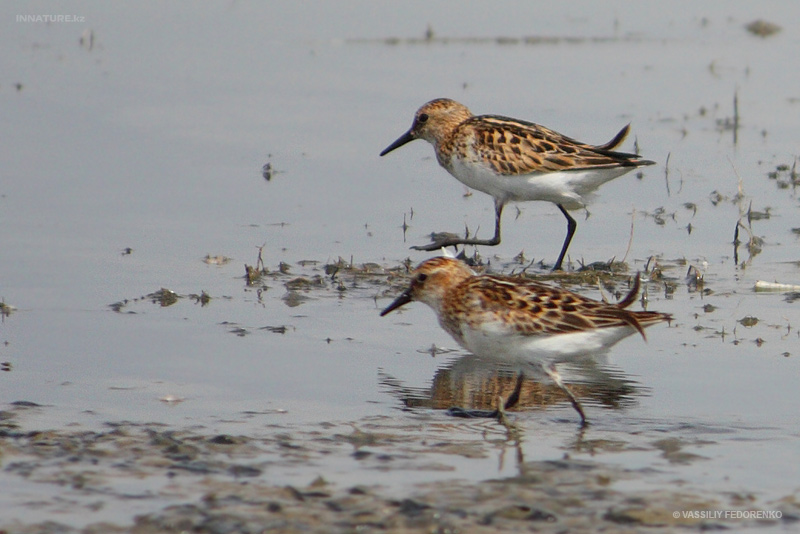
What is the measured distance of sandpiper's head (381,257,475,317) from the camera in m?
8.21

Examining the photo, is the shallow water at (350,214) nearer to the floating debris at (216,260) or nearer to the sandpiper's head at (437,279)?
the floating debris at (216,260)

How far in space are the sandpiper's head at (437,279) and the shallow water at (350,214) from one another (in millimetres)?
512

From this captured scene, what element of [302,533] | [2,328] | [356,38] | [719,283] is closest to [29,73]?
[356,38]

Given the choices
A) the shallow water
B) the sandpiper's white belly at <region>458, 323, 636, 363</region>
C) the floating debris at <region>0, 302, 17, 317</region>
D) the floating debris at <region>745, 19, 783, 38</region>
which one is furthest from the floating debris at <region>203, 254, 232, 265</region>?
the floating debris at <region>745, 19, 783, 38</region>

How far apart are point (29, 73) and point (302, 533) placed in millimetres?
12783

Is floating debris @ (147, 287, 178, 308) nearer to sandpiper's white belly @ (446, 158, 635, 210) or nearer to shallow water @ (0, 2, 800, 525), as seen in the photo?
shallow water @ (0, 2, 800, 525)

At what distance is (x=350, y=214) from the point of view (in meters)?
12.4

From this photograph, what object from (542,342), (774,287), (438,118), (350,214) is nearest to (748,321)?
(774,287)

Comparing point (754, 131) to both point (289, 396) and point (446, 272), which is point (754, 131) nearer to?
point (446, 272)

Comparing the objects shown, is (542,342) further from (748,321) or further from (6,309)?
(6,309)

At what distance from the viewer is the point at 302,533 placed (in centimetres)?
550

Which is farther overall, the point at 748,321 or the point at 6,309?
the point at 748,321

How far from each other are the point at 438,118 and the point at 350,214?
122cm

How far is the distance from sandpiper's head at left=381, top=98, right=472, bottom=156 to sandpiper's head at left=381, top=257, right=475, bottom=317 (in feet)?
13.5
